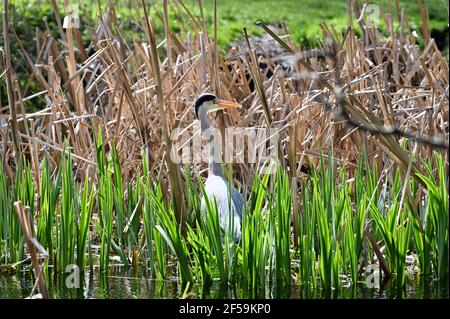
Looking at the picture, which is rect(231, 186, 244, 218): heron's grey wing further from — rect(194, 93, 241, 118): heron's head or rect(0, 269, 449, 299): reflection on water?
rect(0, 269, 449, 299): reflection on water

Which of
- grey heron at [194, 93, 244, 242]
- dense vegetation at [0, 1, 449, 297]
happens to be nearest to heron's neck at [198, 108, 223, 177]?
grey heron at [194, 93, 244, 242]

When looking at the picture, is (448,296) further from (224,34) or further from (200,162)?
(224,34)

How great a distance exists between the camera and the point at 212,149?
5.12m

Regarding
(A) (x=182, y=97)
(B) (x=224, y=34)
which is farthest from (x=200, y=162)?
(B) (x=224, y=34)

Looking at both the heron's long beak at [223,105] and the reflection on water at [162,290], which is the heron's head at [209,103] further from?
the reflection on water at [162,290]

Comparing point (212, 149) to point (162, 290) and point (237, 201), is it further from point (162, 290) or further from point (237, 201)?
point (162, 290)

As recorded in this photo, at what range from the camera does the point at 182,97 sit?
531cm

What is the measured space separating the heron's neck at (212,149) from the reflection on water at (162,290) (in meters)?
1.10

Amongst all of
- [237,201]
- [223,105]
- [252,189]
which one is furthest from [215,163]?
[252,189]

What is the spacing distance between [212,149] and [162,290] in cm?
139

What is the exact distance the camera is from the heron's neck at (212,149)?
16.6ft

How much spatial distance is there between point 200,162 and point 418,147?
143 cm

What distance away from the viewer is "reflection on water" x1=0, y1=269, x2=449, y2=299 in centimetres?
→ 373

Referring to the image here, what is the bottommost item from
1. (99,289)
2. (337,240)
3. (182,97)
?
(99,289)
